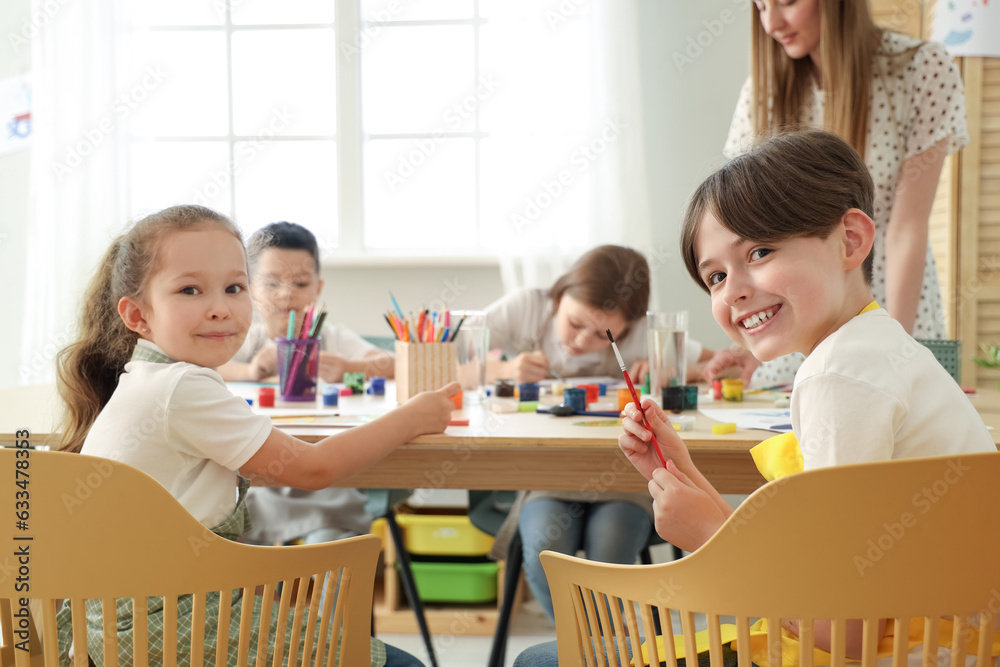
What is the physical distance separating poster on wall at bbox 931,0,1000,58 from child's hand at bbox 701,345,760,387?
4.70 feet

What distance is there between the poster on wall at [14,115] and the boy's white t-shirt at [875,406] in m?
3.54

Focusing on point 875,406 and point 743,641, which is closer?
point 743,641

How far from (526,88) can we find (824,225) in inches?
96.8

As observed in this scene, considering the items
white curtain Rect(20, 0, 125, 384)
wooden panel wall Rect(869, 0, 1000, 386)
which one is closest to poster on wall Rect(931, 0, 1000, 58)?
wooden panel wall Rect(869, 0, 1000, 386)

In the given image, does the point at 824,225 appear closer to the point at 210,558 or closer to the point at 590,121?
the point at 210,558

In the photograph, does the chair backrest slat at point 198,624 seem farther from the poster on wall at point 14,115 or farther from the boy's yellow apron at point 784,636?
the poster on wall at point 14,115

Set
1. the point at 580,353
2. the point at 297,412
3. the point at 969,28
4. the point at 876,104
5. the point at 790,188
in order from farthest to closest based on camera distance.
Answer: the point at 969,28 → the point at 580,353 → the point at 876,104 → the point at 297,412 → the point at 790,188

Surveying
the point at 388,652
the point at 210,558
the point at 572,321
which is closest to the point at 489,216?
the point at 572,321

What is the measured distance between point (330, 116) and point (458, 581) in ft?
6.33

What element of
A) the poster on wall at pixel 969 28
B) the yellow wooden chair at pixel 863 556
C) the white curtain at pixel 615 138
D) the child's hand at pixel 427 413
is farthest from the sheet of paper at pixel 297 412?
the poster on wall at pixel 969 28

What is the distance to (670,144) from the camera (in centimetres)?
→ 321

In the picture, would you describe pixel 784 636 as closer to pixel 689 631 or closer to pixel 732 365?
pixel 689 631

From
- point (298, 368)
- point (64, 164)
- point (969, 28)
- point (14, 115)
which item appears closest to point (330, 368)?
point (298, 368)

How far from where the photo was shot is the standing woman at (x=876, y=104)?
1762 mm
